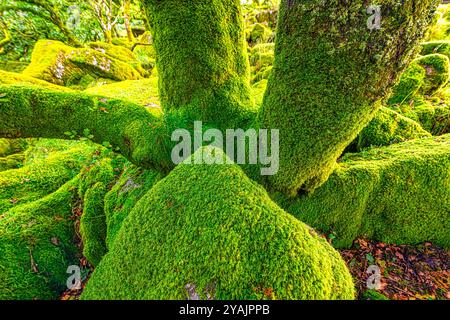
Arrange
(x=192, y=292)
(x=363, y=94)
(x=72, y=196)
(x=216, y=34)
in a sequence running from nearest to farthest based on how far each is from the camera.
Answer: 1. (x=192, y=292)
2. (x=363, y=94)
3. (x=216, y=34)
4. (x=72, y=196)

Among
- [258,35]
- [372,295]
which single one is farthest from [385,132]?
[258,35]

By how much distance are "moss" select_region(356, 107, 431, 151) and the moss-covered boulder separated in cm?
982

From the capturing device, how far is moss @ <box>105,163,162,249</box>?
9.25 feet

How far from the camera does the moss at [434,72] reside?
17.9 feet

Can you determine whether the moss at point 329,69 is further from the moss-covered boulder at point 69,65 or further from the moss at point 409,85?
the moss-covered boulder at point 69,65

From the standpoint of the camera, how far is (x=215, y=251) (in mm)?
1507

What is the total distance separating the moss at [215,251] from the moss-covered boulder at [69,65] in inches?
370

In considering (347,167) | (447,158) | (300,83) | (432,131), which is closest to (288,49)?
(300,83)

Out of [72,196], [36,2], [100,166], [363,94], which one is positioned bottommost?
[72,196]

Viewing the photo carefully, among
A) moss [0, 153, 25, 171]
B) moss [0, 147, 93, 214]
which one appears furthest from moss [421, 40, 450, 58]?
moss [0, 153, 25, 171]

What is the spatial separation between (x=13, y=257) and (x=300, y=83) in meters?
3.97

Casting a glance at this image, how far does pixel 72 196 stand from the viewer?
363 centimetres
